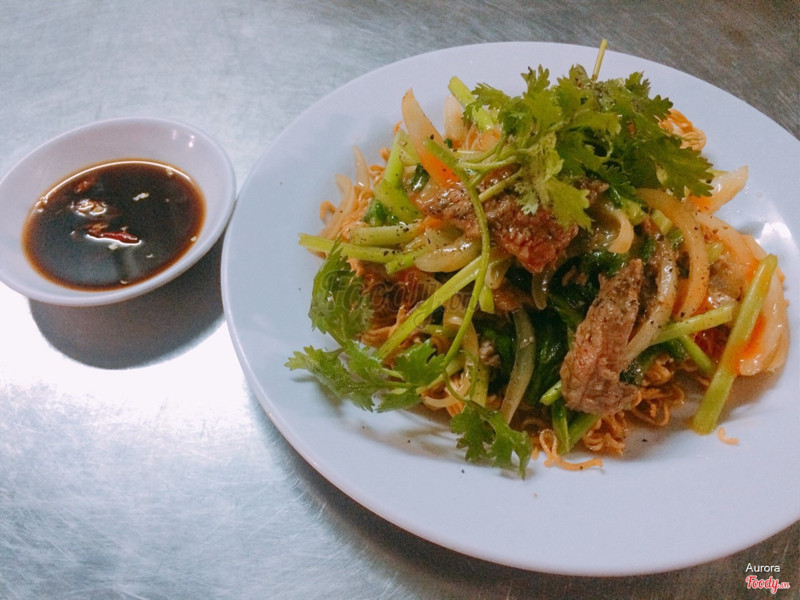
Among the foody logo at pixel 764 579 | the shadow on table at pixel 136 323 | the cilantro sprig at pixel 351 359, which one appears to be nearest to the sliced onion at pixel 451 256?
the cilantro sprig at pixel 351 359

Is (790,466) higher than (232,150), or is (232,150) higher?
(790,466)

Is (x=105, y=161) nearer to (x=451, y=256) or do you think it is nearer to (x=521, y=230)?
(x=451, y=256)

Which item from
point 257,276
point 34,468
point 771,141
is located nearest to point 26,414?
point 34,468

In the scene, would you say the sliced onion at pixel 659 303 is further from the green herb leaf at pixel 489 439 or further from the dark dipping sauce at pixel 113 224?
the dark dipping sauce at pixel 113 224

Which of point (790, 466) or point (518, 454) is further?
point (518, 454)

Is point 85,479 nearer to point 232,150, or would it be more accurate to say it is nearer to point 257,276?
point 257,276

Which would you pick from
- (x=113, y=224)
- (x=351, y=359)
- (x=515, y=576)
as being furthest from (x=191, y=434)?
(x=515, y=576)
